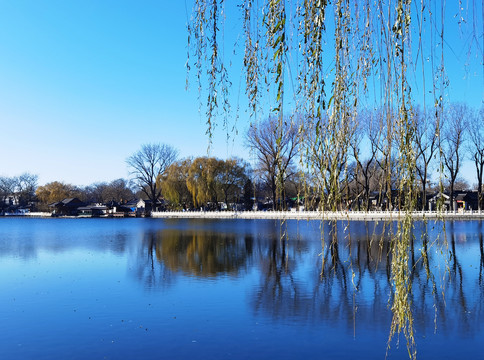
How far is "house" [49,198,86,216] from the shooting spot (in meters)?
78.7

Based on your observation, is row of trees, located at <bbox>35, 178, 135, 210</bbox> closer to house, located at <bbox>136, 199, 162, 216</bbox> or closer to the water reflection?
house, located at <bbox>136, 199, 162, 216</bbox>

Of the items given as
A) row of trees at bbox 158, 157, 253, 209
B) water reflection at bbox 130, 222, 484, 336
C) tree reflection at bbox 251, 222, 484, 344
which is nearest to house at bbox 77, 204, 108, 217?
row of trees at bbox 158, 157, 253, 209

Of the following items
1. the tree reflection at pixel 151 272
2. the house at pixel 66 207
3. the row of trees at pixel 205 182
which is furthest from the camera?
the house at pixel 66 207

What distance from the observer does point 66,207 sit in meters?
79.3

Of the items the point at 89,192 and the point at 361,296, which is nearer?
the point at 361,296

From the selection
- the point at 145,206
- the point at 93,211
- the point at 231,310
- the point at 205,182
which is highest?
the point at 205,182

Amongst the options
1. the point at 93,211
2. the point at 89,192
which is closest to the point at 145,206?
the point at 93,211

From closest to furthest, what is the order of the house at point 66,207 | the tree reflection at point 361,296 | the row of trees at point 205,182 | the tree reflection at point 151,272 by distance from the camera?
the tree reflection at point 361,296, the tree reflection at point 151,272, the row of trees at point 205,182, the house at point 66,207

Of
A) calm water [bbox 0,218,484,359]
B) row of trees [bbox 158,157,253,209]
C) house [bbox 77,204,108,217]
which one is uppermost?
row of trees [bbox 158,157,253,209]

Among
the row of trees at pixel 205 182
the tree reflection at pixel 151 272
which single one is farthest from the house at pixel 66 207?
the tree reflection at pixel 151 272

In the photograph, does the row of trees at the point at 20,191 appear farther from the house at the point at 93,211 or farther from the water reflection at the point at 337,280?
the water reflection at the point at 337,280

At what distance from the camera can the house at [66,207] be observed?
7869cm

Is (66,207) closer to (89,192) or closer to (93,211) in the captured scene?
(93,211)

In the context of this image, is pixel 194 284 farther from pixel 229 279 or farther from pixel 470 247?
pixel 470 247
